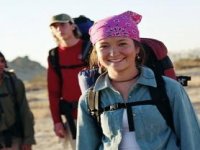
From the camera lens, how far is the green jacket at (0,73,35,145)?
7180mm

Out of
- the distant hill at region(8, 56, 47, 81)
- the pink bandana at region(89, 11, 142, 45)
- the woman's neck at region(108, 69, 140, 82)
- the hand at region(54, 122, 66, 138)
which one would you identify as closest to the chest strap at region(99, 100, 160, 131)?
the woman's neck at region(108, 69, 140, 82)

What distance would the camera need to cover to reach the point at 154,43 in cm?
536

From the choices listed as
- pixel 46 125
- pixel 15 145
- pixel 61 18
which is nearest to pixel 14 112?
pixel 15 145

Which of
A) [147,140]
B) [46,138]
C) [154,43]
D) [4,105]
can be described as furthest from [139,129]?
[46,138]

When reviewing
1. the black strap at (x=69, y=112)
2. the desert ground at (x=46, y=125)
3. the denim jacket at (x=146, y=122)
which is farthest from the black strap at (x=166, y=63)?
the desert ground at (x=46, y=125)

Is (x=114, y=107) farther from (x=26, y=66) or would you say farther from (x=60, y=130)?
(x=26, y=66)

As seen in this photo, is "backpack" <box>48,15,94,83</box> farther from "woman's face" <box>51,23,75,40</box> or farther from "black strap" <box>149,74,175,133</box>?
"black strap" <box>149,74,175,133</box>

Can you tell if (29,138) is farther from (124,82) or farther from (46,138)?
(46,138)

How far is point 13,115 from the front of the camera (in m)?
7.30

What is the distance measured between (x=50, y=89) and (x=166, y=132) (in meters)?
3.58

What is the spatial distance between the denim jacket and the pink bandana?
0.26 m

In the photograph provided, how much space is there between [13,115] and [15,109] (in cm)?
7

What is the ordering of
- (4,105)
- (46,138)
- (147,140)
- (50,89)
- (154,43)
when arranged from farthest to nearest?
1. (46,138)
2. (50,89)
3. (4,105)
4. (154,43)
5. (147,140)

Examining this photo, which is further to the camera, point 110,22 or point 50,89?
point 50,89
